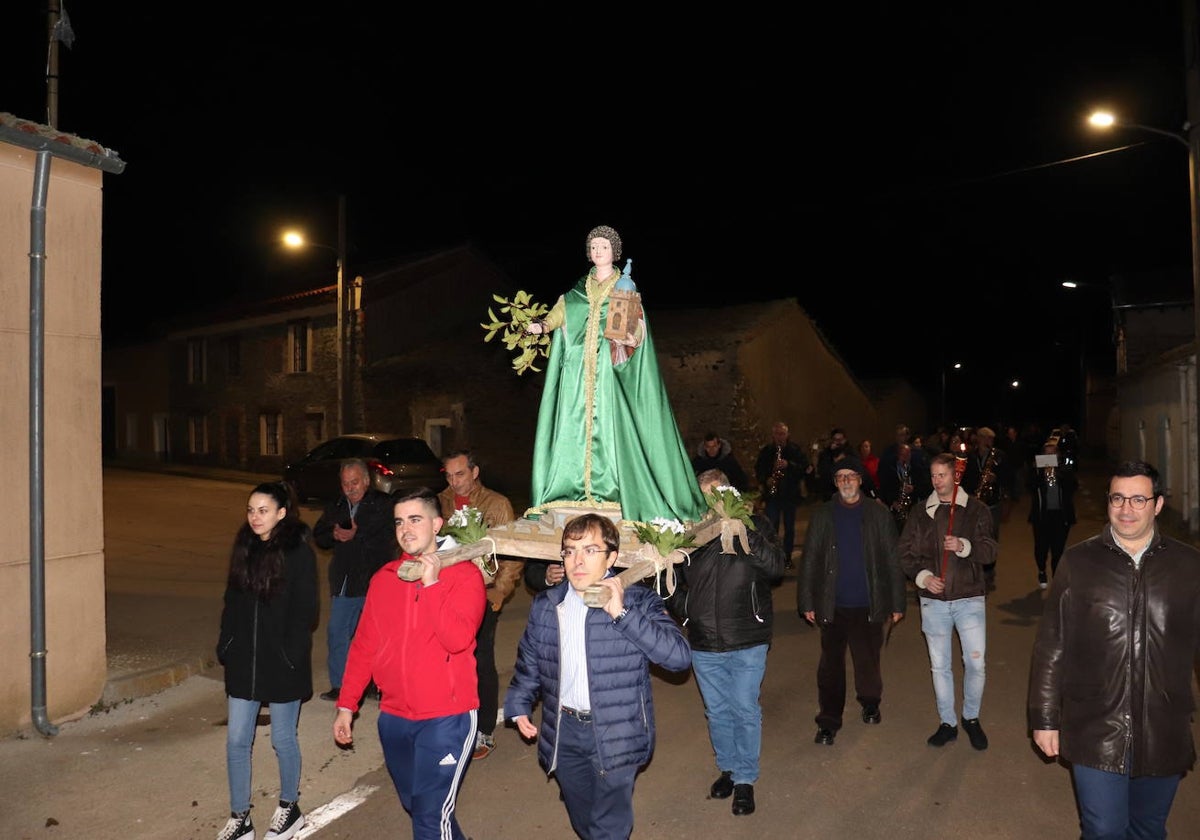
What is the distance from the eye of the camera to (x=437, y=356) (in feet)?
89.5

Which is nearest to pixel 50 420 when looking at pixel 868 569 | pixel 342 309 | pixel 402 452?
pixel 868 569

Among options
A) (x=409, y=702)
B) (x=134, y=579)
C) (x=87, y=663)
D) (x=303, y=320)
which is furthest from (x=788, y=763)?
(x=303, y=320)

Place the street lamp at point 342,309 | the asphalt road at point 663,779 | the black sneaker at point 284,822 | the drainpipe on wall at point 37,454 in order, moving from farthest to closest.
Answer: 1. the street lamp at point 342,309
2. the drainpipe on wall at point 37,454
3. the asphalt road at point 663,779
4. the black sneaker at point 284,822

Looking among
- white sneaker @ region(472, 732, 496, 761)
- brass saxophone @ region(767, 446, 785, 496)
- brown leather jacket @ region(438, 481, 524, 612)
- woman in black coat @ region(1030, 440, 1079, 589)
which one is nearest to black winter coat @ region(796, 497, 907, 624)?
brown leather jacket @ region(438, 481, 524, 612)

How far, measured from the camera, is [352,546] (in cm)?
656

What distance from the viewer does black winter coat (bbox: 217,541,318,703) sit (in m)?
4.43

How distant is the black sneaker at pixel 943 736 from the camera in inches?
232

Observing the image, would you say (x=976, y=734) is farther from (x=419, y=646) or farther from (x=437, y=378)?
(x=437, y=378)

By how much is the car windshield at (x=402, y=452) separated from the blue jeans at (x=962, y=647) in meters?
15.2

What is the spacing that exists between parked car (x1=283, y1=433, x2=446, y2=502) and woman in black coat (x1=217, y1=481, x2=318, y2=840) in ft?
46.3

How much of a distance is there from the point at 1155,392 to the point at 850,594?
19.9m

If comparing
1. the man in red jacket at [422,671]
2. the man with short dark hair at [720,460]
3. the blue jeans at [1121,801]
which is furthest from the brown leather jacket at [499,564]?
the man with short dark hair at [720,460]

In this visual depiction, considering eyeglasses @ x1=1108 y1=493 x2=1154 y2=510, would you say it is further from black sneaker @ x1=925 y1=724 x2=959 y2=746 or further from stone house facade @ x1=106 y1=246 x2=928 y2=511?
stone house facade @ x1=106 y1=246 x2=928 y2=511

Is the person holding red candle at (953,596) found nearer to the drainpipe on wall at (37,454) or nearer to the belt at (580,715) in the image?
the belt at (580,715)
